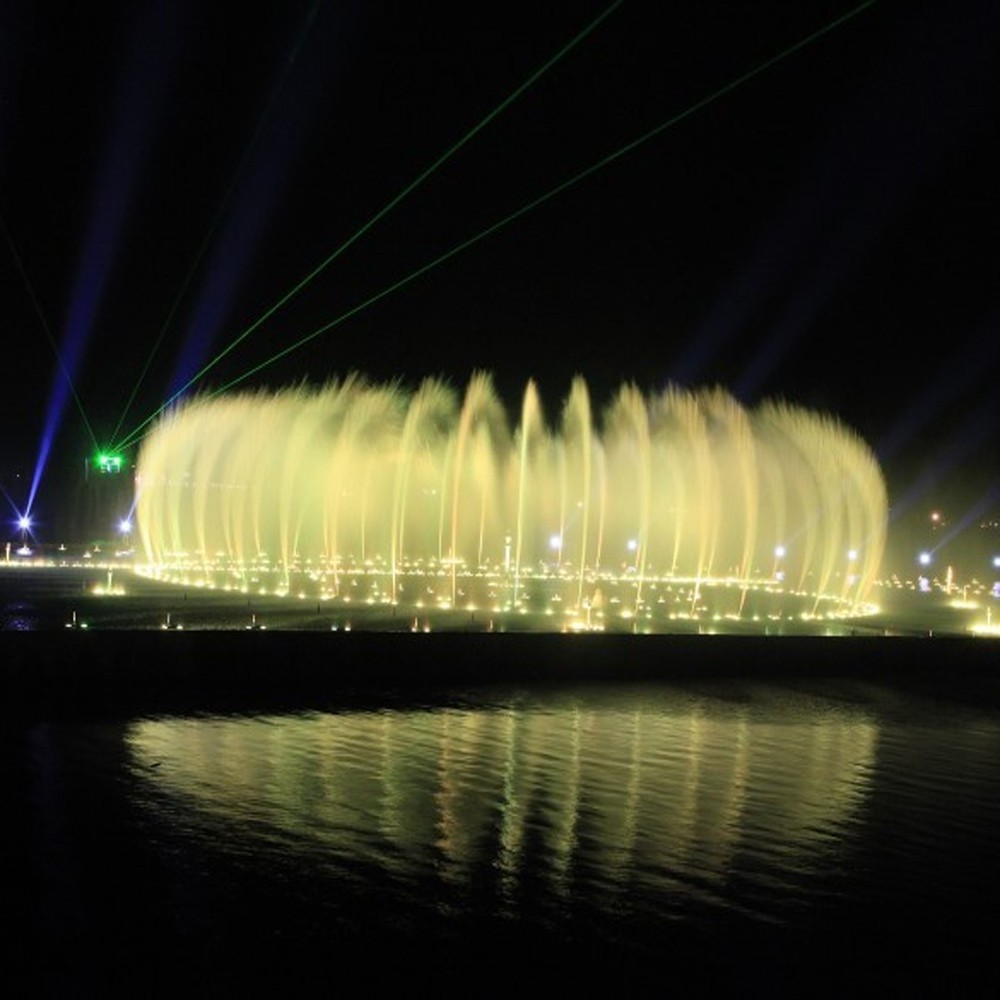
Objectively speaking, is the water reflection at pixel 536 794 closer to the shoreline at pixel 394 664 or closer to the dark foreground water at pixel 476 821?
the dark foreground water at pixel 476 821

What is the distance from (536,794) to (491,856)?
2433 millimetres

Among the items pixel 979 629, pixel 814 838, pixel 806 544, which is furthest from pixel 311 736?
pixel 806 544

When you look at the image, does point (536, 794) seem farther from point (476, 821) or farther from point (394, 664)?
point (394, 664)

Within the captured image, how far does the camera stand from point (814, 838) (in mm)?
11039

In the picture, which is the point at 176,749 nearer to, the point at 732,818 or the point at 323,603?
the point at 732,818

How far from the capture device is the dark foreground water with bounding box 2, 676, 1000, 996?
24.7ft

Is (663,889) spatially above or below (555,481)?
below

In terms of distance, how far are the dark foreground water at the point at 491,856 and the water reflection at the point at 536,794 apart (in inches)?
1.6

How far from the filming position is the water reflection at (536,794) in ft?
31.5

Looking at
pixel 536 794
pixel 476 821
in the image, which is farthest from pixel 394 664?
pixel 476 821

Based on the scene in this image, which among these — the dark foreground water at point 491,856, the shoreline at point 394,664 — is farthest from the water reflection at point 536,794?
the shoreline at point 394,664

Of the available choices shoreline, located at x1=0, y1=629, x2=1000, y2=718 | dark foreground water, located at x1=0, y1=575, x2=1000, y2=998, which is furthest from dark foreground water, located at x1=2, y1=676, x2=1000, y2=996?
shoreline, located at x1=0, y1=629, x2=1000, y2=718

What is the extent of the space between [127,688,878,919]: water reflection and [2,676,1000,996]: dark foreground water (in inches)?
1.6

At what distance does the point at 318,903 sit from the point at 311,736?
6644mm
